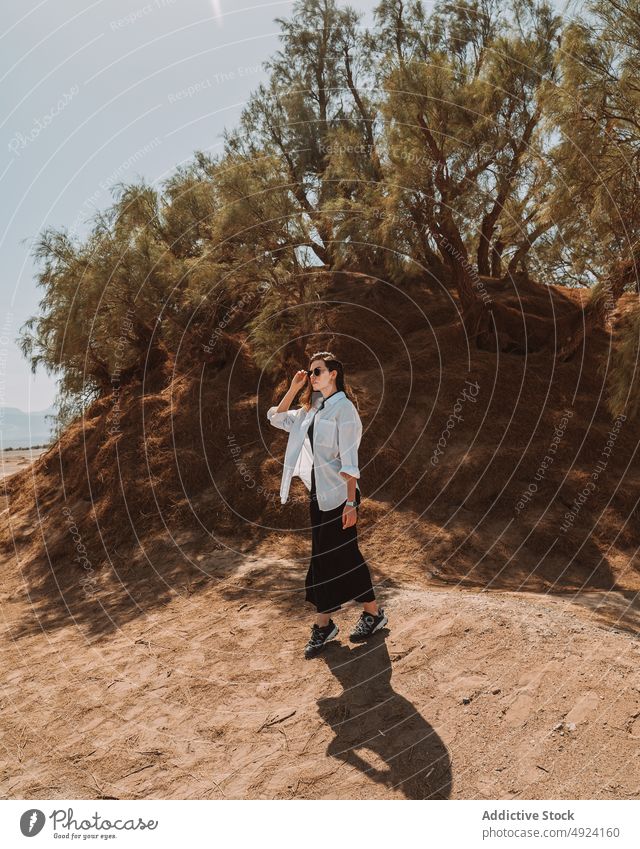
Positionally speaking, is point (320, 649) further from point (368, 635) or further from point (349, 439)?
point (349, 439)

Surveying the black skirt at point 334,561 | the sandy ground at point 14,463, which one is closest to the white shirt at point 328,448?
the black skirt at point 334,561

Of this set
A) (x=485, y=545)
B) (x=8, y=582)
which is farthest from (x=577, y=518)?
(x=8, y=582)

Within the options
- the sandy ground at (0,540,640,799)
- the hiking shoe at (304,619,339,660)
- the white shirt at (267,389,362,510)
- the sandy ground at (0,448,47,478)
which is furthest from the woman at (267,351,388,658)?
the sandy ground at (0,448,47,478)

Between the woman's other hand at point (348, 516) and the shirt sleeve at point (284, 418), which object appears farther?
the shirt sleeve at point (284, 418)

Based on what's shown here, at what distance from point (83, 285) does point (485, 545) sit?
9.35m

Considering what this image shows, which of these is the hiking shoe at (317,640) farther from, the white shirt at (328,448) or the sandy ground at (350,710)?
the white shirt at (328,448)

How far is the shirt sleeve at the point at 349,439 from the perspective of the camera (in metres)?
4.87

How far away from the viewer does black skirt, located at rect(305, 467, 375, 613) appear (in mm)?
5094

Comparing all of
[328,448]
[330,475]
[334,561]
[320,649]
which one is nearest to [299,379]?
[328,448]

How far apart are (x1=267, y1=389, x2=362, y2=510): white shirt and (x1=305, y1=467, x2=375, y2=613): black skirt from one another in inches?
4.2

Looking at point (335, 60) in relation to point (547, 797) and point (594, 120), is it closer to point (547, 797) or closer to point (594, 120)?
point (594, 120)

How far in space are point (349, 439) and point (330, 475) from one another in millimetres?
343

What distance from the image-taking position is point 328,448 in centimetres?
505

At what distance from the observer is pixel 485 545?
9.33 meters
